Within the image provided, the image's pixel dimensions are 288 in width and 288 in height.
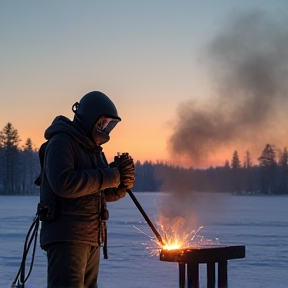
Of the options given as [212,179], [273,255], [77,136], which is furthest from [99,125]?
[212,179]

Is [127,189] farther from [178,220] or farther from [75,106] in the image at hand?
[178,220]

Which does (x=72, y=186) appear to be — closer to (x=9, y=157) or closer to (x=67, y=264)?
(x=67, y=264)

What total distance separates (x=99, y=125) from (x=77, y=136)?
0.17 m

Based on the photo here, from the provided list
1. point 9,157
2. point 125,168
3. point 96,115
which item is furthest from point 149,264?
point 9,157

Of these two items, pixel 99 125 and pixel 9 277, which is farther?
pixel 9 277

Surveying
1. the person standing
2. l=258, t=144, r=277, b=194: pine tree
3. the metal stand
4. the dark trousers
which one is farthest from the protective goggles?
l=258, t=144, r=277, b=194: pine tree

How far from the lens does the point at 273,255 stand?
10750mm

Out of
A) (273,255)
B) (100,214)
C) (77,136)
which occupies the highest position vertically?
(77,136)

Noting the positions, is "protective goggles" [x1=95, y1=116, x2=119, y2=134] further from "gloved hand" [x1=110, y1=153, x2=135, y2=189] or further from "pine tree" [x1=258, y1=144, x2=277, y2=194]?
"pine tree" [x1=258, y1=144, x2=277, y2=194]

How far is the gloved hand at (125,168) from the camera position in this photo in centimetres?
334

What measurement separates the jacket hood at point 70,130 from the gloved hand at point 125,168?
19cm

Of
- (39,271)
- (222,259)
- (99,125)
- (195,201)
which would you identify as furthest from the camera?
(195,201)

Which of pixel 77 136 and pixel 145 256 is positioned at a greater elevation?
pixel 77 136

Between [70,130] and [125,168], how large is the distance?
16.5 inches
